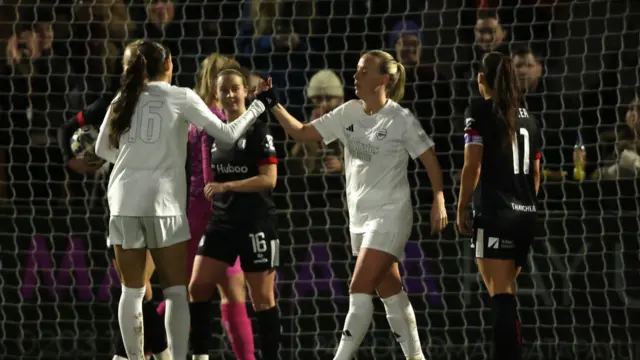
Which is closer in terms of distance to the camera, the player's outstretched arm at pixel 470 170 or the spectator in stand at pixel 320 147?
the player's outstretched arm at pixel 470 170

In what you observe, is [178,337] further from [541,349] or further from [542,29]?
[542,29]

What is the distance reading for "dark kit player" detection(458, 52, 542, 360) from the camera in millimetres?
6145

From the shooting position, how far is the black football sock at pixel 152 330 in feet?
21.7

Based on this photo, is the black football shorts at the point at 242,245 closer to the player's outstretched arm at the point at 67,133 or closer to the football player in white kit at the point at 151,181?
the football player in white kit at the point at 151,181

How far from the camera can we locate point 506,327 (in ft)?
20.2

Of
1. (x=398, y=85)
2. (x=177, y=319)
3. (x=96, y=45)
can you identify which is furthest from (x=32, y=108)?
(x=177, y=319)

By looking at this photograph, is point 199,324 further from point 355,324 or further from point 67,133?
point 67,133

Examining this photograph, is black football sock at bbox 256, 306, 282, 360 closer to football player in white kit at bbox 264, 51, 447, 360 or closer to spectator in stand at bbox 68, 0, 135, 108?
football player in white kit at bbox 264, 51, 447, 360

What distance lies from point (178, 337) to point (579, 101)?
352 cm

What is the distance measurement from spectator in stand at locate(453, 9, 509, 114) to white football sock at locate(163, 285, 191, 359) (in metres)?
2.82

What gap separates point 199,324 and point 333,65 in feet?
9.45

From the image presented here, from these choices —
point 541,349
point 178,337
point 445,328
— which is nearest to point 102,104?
point 178,337

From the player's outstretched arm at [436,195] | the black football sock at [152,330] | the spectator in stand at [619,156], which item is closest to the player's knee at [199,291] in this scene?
the black football sock at [152,330]

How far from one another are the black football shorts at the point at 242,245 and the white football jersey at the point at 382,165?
0.47 m
